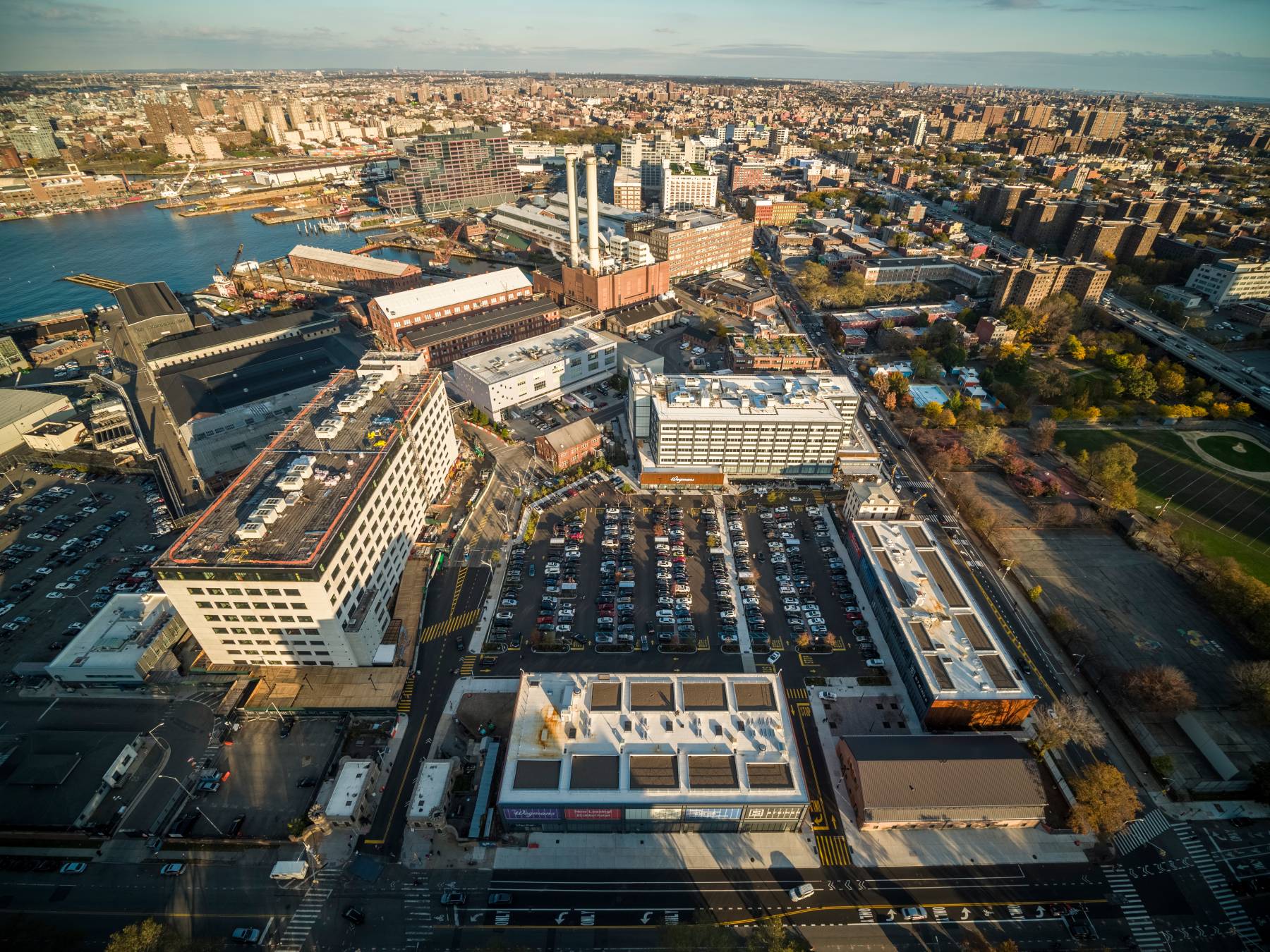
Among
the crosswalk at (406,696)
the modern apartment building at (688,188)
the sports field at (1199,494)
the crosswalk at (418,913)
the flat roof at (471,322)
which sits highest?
the modern apartment building at (688,188)

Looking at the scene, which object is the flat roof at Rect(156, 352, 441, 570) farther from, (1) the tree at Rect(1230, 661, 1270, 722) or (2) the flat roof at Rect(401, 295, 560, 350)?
(1) the tree at Rect(1230, 661, 1270, 722)

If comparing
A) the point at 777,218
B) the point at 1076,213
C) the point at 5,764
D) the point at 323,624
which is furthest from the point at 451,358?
the point at 1076,213

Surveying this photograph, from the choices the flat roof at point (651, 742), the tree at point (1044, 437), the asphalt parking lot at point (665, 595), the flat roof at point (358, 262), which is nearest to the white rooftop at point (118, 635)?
the asphalt parking lot at point (665, 595)


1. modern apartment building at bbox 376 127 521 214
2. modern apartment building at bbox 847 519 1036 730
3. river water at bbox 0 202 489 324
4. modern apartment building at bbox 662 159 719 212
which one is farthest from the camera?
modern apartment building at bbox 662 159 719 212

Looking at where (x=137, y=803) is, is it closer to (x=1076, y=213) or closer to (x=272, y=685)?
(x=272, y=685)

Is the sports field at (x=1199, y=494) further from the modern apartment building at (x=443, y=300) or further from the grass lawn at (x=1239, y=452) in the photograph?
the modern apartment building at (x=443, y=300)

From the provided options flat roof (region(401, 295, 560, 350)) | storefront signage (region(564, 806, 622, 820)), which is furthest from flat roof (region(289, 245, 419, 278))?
storefront signage (region(564, 806, 622, 820))
